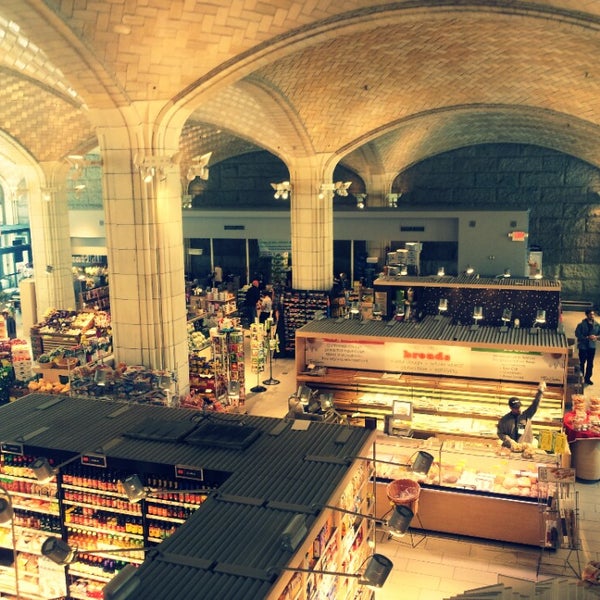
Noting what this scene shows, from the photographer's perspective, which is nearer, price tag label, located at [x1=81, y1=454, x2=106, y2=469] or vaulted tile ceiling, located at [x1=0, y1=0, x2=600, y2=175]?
price tag label, located at [x1=81, y1=454, x2=106, y2=469]

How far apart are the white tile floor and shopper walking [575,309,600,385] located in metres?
4.95

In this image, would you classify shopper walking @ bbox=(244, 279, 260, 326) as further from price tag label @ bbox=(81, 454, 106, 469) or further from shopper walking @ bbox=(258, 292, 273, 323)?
price tag label @ bbox=(81, 454, 106, 469)

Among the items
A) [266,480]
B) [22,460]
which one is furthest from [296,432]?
[22,460]

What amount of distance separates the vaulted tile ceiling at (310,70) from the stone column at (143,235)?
18.6 inches

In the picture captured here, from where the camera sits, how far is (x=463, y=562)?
24.7ft

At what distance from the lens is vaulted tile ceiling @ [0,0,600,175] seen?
854 cm

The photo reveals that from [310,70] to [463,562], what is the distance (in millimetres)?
9075

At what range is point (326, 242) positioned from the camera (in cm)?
1661

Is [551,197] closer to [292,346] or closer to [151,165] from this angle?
[292,346]

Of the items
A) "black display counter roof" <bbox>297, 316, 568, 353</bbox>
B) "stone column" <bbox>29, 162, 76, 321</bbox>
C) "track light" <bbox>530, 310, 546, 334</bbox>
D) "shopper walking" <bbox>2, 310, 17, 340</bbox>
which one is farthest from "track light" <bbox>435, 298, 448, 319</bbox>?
"shopper walking" <bbox>2, 310, 17, 340</bbox>

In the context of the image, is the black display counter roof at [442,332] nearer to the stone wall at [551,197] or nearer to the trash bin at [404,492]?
the trash bin at [404,492]

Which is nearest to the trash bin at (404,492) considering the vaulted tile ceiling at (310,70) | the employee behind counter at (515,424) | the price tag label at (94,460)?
the employee behind counter at (515,424)

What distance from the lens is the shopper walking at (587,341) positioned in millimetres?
12820

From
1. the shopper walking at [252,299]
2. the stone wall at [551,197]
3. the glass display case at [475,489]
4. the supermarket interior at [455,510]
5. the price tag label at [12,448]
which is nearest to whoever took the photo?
the price tag label at [12,448]
